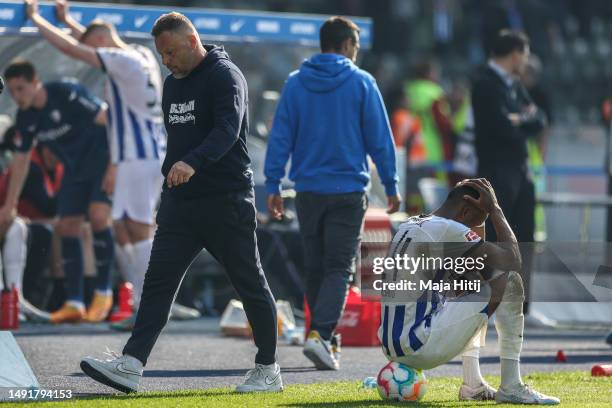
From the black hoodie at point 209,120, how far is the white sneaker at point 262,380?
2.97 feet

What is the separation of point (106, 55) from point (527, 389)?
4893 millimetres

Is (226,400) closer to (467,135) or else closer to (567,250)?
(467,135)

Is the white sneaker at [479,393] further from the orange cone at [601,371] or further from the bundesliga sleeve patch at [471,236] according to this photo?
the orange cone at [601,371]

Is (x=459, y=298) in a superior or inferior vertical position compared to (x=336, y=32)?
inferior

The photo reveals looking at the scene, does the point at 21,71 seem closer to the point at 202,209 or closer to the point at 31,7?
the point at 31,7

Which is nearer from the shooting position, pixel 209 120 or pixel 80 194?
pixel 209 120

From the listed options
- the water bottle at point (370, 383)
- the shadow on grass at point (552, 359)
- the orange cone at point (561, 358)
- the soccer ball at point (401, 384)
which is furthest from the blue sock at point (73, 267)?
the soccer ball at point (401, 384)

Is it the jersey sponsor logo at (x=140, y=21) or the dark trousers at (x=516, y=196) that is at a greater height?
the jersey sponsor logo at (x=140, y=21)

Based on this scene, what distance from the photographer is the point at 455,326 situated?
7.55 metres

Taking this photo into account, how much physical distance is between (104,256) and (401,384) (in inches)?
212

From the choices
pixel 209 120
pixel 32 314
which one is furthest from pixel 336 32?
pixel 32 314

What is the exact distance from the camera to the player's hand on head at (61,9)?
1210 cm

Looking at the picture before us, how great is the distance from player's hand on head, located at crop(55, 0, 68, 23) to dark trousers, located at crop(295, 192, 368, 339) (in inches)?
123

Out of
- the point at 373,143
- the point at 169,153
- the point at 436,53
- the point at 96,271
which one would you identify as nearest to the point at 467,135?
the point at 96,271
